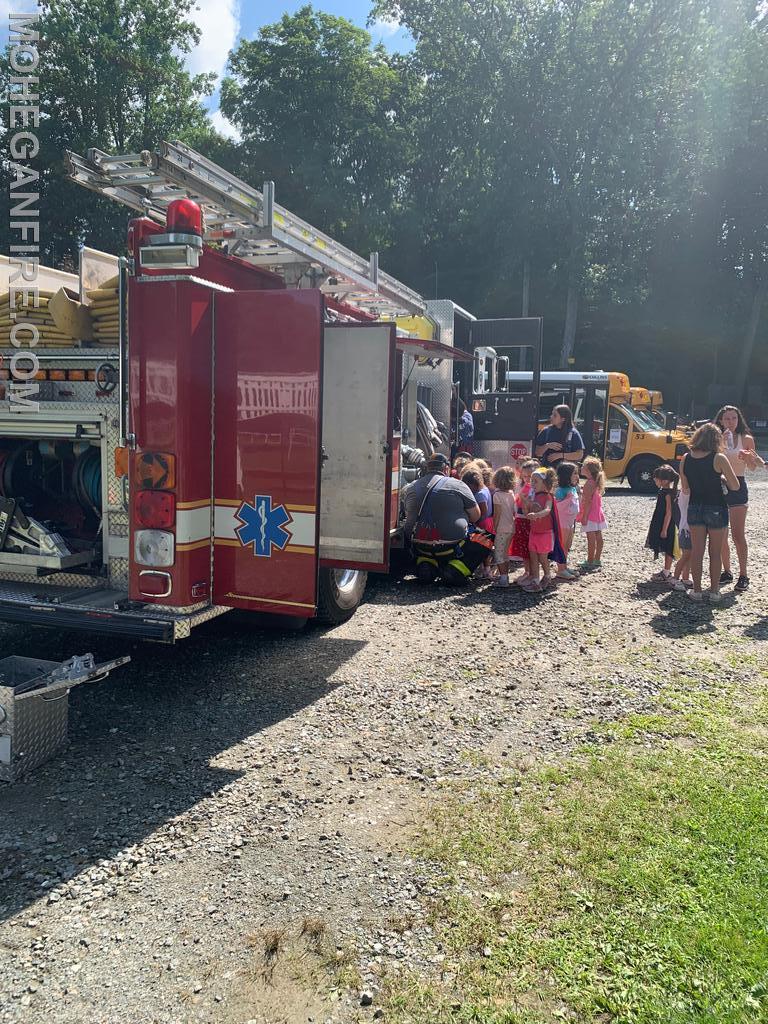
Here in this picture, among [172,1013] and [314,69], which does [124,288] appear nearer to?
[172,1013]

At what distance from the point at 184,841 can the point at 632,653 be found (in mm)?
3705

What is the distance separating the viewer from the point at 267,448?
4.54 m

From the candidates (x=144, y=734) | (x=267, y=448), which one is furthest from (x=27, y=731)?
(x=267, y=448)

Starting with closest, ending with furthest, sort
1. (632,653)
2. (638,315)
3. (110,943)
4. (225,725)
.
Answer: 1. (110,943)
2. (225,725)
3. (632,653)
4. (638,315)

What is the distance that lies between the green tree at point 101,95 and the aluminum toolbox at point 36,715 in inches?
1096

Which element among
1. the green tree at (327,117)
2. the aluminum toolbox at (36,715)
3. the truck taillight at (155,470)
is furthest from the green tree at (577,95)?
the aluminum toolbox at (36,715)

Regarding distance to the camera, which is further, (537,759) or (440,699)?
(440,699)

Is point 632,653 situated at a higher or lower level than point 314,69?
lower

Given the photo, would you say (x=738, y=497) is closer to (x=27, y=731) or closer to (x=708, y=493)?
(x=708, y=493)

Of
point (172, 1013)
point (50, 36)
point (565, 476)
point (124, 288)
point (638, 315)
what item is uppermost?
point (50, 36)

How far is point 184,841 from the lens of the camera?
333cm

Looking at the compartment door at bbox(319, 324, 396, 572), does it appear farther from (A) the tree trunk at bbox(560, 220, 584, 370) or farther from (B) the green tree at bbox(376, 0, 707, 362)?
(B) the green tree at bbox(376, 0, 707, 362)

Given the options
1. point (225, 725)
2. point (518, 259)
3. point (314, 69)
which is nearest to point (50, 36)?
point (314, 69)

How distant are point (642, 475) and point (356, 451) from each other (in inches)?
511
